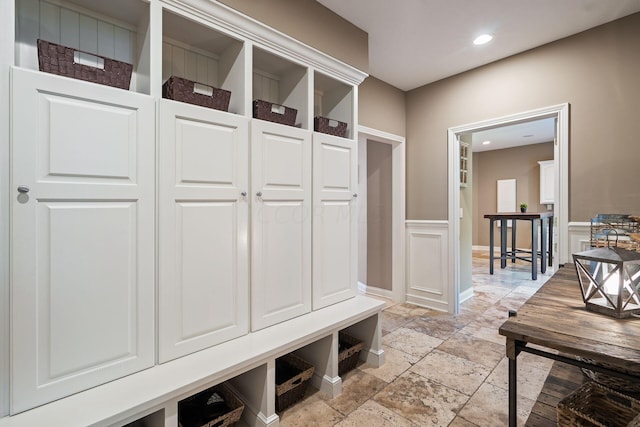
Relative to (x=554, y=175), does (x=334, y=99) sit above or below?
above

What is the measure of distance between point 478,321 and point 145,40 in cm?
366

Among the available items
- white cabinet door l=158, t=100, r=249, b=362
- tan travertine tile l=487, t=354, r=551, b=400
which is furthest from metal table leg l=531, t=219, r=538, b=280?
white cabinet door l=158, t=100, r=249, b=362

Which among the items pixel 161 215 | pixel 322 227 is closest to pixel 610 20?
pixel 322 227

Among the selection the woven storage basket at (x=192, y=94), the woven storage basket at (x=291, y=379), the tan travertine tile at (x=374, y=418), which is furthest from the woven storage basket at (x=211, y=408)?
the woven storage basket at (x=192, y=94)

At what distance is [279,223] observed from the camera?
1.95 metres

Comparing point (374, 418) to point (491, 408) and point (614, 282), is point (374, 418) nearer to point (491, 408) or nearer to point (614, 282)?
point (491, 408)

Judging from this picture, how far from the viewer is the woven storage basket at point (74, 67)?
1.25m

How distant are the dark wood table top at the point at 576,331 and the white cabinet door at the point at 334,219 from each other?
4.12 feet

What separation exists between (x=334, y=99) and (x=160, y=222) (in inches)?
68.8

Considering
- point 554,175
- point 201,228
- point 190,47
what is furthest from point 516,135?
point 201,228

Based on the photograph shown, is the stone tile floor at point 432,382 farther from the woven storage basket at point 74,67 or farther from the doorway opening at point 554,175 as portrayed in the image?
the woven storage basket at point 74,67

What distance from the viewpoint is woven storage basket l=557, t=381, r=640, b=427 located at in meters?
1.33

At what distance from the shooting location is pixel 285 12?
200 cm

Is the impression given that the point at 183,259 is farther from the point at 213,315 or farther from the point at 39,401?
the point at 39,401
